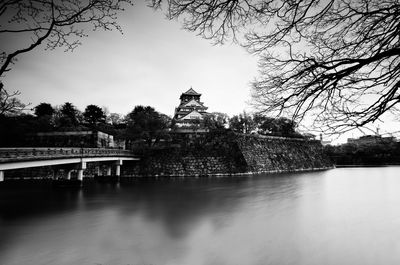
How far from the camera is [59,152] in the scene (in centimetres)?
1823

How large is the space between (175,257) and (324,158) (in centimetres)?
4845

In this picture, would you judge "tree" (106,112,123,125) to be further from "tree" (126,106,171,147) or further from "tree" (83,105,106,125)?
"tree" (126,106,171,147)

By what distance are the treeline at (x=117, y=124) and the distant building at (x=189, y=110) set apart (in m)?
1.79

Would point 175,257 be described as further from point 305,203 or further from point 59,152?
point 59,152

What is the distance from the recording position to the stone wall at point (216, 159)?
34.9 meters

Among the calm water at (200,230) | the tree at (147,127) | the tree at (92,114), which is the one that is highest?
the tree at (92,114)

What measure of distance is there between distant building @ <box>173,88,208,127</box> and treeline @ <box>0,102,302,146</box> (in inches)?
70.4

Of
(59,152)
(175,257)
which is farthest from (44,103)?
(175,257)

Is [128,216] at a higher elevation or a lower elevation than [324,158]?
lower

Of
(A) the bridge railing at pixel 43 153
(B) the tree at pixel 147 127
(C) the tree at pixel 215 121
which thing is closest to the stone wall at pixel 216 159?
(B) the tree at pixel 147 127

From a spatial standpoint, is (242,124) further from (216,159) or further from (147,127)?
(147,127)

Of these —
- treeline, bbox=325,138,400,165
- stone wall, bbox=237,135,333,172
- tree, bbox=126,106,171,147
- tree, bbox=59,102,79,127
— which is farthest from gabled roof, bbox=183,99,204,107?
treeline, bbox=325,138,400,165

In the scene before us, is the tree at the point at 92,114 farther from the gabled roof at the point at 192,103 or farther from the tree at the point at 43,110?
the gabled roof at the point at 192,103

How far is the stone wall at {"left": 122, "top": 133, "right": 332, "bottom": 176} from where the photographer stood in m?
34.9
